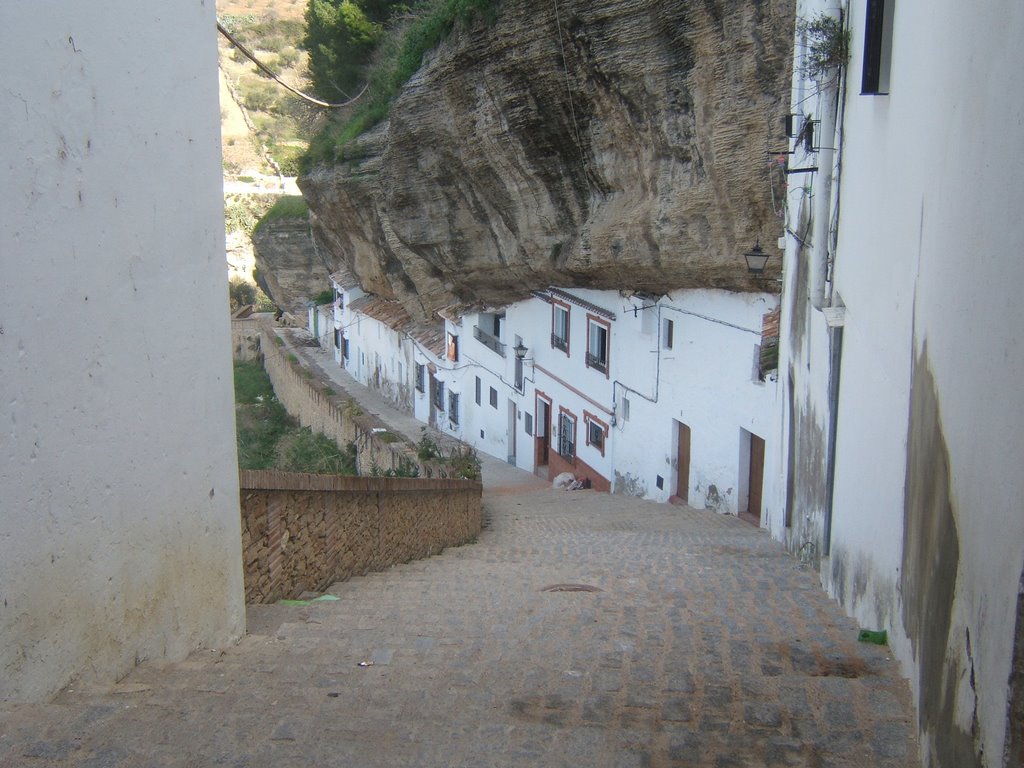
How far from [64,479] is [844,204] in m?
6.61

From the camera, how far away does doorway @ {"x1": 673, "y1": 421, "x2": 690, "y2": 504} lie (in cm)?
1630

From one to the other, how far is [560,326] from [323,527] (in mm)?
14440

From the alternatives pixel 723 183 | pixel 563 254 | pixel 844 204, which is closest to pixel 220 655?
pixel 844 204

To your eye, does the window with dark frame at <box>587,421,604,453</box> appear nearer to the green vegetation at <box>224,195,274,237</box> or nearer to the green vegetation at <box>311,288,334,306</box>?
the green vegetation at <box>311,288,334,306</box>

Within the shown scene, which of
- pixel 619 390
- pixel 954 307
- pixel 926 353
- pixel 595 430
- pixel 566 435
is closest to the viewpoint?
pixel 954 307

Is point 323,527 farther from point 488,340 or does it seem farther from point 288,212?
point 288,212

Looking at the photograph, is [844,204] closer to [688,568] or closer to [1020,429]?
[688,568]

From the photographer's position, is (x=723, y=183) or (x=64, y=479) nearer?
(x=64, y=479)

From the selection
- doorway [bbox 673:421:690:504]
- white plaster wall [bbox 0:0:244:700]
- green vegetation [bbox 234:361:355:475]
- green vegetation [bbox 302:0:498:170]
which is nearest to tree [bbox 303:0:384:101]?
green vegetation [bbox 302:0:498:170]

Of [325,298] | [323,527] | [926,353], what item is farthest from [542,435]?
[325,298]

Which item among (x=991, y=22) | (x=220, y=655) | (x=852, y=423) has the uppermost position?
(x=991, y=22)

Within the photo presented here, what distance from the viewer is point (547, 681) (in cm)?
446

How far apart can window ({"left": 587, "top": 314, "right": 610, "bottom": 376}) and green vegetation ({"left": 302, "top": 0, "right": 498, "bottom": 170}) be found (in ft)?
18.6

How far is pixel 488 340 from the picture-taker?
78.9ft
